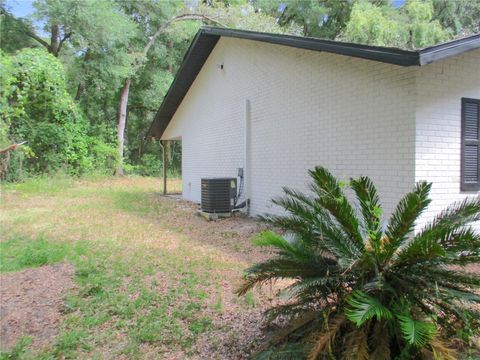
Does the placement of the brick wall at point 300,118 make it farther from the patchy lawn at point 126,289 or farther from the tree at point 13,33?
the tree at point 13,33

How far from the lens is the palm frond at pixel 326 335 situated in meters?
2.36

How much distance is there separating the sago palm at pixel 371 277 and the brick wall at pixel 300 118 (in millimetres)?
2925

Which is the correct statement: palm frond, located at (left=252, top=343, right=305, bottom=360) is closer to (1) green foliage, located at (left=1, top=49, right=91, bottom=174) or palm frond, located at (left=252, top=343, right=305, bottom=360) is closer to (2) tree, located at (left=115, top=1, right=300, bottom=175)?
(1) green foliage, located at (left=1, top=49, right=91, bottom=174)

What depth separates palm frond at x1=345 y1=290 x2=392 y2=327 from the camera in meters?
2.20

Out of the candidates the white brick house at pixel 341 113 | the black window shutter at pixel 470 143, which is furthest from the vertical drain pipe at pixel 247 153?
the black window shutter at pixel 470 143

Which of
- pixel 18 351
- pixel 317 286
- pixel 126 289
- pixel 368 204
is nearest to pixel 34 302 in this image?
pixel 126 289

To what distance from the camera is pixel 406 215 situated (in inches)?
99.0

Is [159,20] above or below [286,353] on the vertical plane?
above

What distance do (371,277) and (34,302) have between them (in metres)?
3.66

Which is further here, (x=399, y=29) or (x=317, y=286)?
(x=399, y=29)

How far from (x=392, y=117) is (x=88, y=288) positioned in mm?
4638

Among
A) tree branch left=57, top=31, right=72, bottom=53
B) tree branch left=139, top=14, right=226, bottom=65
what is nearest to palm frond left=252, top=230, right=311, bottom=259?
tree branch left=57, top=31, right=72, bottom=53

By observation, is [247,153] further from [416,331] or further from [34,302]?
[416,331]

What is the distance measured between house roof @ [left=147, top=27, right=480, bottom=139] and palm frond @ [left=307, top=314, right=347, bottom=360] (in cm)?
338
